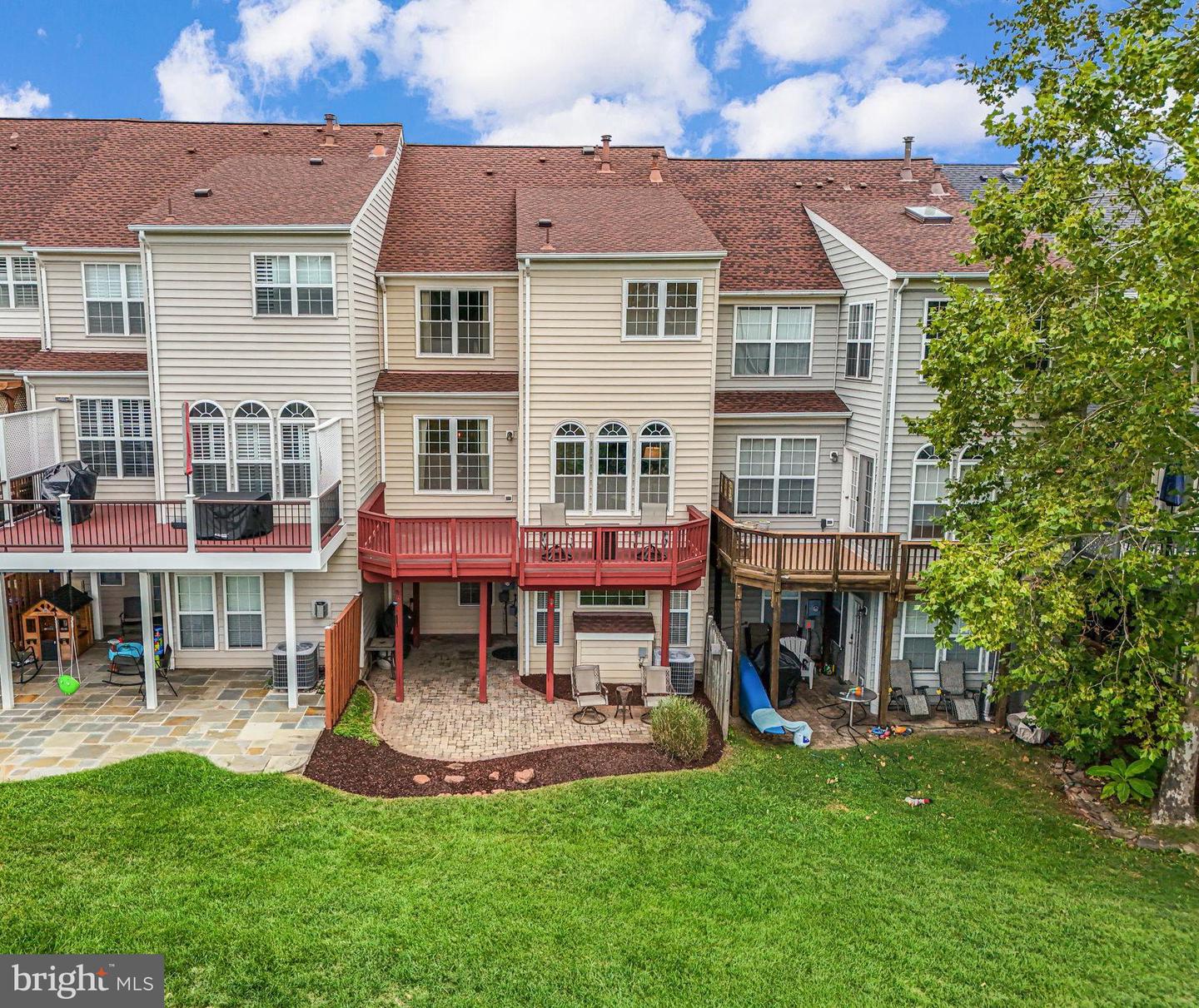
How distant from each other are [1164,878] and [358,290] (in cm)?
1539

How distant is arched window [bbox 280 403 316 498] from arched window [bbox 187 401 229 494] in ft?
3.43

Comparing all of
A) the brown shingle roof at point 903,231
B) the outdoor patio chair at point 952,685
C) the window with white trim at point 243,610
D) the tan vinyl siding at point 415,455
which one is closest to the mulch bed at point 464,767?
the window with white trim at point 243,610

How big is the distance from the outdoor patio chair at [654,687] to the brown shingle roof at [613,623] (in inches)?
42.2

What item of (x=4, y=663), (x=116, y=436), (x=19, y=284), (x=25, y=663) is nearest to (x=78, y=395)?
(x=116, y=436)

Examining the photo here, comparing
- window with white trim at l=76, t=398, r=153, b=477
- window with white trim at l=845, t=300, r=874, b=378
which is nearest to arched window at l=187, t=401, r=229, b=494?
window with white trim at l=76, t=398, r=153, b=477

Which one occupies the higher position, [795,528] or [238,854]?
[795,528]

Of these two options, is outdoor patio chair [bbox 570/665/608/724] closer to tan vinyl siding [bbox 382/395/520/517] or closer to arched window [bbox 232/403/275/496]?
tan vinyl siding [bbox 382/395/520/517]

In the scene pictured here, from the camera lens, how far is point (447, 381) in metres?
17.0

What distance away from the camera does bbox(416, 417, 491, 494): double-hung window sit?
674 inches

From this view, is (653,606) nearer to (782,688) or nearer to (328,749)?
(782,688)

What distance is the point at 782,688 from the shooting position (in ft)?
51.2

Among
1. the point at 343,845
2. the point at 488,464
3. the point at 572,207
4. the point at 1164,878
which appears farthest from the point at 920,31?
the point at 343,845

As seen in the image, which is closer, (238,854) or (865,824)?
(238,854)

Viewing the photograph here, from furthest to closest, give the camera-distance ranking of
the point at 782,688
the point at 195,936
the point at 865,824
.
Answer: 1. the point at 782,688
2. the point at 865,824
3. the point at 195,936
